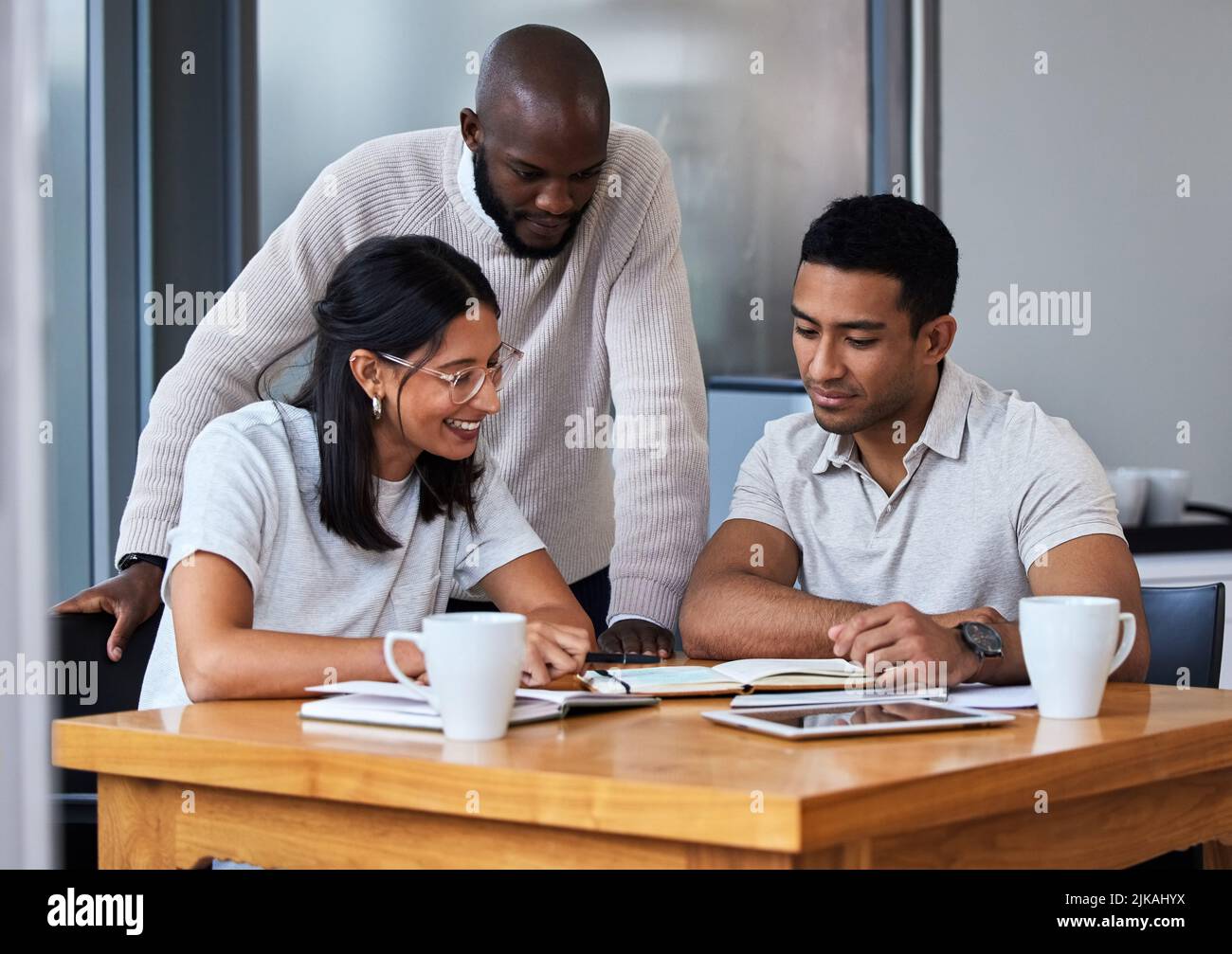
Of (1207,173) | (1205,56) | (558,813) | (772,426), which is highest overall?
(1205,56)

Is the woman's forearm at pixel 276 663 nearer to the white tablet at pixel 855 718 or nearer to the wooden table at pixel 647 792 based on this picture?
the wooden table at pixel 647 792

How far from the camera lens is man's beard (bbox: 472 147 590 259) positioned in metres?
2.20

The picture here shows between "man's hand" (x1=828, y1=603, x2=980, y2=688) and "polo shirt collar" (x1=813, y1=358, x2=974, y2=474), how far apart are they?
484 millimetres

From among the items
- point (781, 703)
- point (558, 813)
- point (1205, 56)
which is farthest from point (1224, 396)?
point (558, 813)

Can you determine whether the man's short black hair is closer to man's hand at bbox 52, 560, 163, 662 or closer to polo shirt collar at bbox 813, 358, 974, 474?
polo shirt collar at bbox 813, 358, 974, 474

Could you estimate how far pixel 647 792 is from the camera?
1.02 meters

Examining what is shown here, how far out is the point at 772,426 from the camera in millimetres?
2230

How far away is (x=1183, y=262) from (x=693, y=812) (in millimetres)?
3681

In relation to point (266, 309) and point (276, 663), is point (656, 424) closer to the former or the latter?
point (266, 309)

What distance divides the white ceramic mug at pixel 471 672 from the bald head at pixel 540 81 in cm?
109

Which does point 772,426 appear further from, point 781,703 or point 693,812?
point 693,812

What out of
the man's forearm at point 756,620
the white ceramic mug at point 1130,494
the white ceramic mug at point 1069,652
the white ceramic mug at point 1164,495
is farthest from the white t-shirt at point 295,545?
the white ceramic mug at point 1164,495

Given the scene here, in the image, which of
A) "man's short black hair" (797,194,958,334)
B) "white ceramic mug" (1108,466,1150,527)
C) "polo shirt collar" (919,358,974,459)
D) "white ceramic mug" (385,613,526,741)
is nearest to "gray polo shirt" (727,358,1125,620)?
"polo shirt collar" (919,358,974,459)

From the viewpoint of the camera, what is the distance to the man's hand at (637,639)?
6.43 feet
